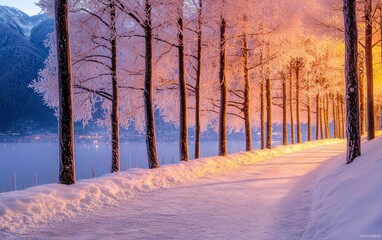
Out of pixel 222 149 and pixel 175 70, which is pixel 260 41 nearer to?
pixel 175 70

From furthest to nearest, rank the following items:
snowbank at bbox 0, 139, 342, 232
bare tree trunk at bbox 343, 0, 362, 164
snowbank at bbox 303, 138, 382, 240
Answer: bare tree trunk at bbox 343, 0, 362, 164
snowbank at bbox 0, 139, 342, 232
snowbank at bbox 303, 138, 382, 240

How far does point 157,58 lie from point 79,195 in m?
9.51

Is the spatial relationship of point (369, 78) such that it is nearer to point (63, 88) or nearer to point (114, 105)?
point (114, 105)

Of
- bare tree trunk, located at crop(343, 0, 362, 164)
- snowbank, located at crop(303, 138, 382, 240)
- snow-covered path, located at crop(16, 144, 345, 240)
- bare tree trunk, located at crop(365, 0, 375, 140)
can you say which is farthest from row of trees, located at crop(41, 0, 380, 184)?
bare tree trunk, located at crop(343, 0, 362, 164)

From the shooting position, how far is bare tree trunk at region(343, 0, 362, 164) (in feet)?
33.1

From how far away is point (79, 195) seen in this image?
297 inches

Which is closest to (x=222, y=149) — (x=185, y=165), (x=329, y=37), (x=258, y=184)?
(x=185, y=165)

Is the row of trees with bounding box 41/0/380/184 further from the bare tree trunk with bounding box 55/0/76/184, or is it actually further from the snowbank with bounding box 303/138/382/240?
the snowbank with bounding box 303/138/382/240

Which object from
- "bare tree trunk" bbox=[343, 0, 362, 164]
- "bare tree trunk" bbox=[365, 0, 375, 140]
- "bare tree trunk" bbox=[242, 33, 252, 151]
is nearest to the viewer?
"bare tree trunk" bbox=[343, 0, 362, 164]

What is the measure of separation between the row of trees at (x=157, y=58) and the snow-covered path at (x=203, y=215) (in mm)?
2202

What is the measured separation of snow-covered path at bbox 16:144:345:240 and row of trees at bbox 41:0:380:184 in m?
2.20

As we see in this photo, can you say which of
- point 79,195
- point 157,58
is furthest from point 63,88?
point 157,58

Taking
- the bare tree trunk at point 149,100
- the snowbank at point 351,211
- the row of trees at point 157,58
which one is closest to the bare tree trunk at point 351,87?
the snowbank at point 351,211

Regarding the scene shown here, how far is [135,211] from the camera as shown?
23.4 ft
